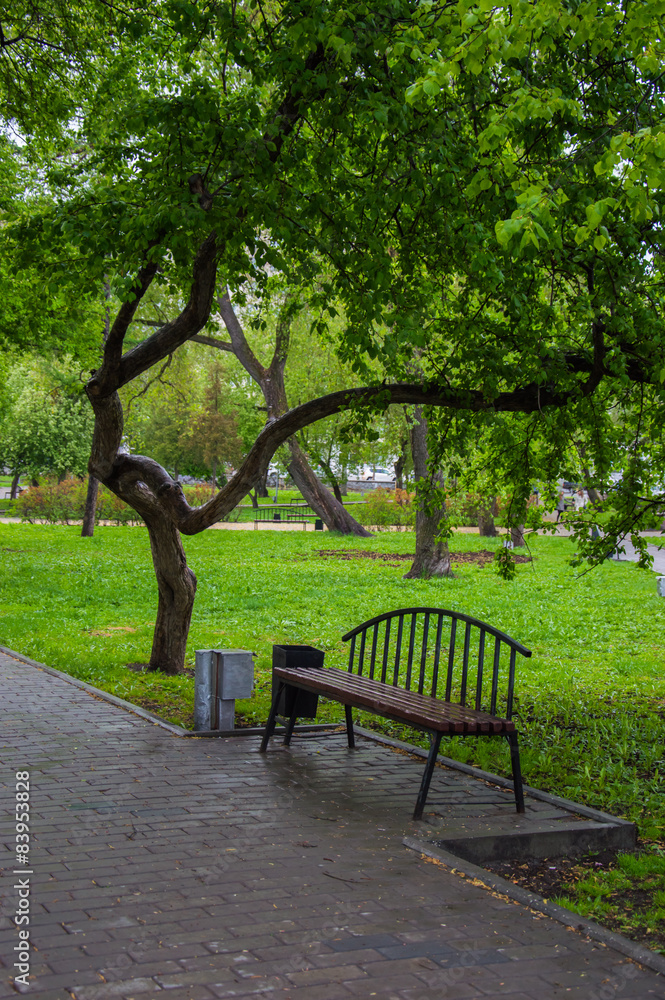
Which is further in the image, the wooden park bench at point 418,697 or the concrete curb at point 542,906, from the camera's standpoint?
the wooden park bench at point 418,697

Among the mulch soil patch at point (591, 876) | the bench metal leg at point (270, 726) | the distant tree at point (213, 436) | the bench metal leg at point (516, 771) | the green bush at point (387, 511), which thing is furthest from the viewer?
the distant tree at point (213, 436)

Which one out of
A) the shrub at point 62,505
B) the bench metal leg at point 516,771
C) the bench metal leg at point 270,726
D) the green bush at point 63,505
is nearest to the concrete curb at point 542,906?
the bench metal leg at point 516,771

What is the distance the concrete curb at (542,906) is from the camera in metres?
3.83

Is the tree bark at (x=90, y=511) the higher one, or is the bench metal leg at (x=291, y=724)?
the tree bark at (x=90, y=511)

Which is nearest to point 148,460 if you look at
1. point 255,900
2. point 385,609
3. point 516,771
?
point 516,771

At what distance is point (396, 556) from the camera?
83.0 feet

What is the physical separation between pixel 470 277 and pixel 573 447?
2.18 m

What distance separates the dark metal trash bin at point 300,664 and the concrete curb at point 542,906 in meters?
2.40

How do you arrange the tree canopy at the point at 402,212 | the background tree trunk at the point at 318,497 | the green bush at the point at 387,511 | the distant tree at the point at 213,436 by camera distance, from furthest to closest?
the distant tree at the point at 213,436 → the green bush at the point at 387,511 → the background tree trunk at the point at 318,497 → the tree canopy at the point at 402,212

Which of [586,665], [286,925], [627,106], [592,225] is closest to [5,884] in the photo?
[286,925]

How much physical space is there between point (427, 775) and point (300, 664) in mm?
2406

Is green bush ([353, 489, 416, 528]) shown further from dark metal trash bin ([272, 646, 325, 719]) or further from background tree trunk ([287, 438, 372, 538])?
dark metal trash bin ([272, 646, 325, 719])

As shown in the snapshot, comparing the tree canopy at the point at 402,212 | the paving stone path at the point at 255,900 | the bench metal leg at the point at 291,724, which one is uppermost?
the tree canopy at the point at 402,212

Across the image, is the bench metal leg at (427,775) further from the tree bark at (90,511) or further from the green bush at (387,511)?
the green bush at (387,511)
